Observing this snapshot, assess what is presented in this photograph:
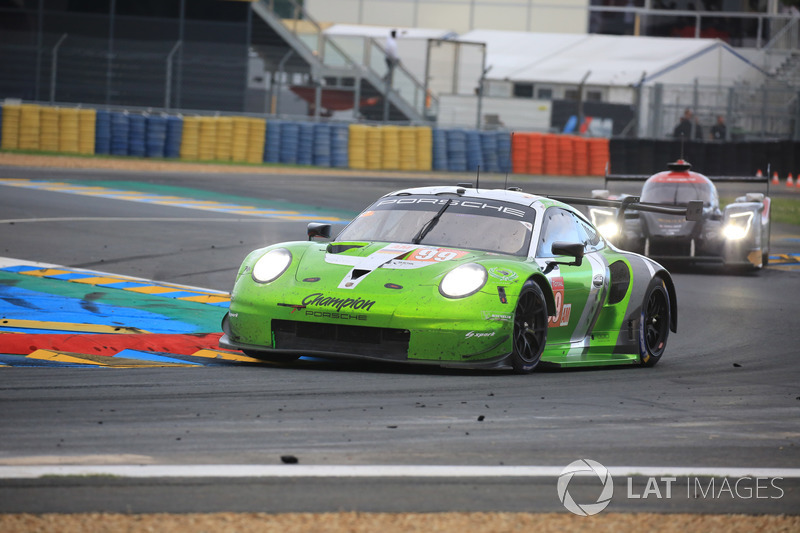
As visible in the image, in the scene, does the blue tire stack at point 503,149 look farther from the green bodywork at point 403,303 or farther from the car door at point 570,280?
the green bodywork at point 403,303

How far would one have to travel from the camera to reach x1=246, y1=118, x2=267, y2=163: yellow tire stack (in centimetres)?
3172

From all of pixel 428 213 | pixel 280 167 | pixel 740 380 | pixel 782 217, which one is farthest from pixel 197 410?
pixel 280 167

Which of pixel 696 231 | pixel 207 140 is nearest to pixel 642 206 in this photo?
pixel 696 231

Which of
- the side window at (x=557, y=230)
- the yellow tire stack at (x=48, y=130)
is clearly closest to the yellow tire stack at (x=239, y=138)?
the yellow tire stack at (x=48, y=130)

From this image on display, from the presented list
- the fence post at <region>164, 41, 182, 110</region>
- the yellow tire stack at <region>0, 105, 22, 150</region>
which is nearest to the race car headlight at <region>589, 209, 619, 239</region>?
the yellow tire stack at <region>0, 105, 22, 150</region>

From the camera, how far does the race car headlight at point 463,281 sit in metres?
7.41

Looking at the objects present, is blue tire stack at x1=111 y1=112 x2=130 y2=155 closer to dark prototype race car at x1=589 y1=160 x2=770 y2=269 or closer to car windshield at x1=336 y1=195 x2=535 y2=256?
dark prototype race car at x1=589 y1=160 x2=770 y2=269

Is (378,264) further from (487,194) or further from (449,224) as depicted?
(487,194)

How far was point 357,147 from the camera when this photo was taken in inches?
1292

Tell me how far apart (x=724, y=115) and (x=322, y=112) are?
461 inches

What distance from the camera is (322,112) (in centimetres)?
3553

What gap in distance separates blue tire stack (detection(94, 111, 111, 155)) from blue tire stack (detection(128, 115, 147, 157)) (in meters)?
0.51

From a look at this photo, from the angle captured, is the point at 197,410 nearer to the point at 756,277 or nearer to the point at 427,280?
the point at 427,280

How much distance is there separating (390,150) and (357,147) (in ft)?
2.93
